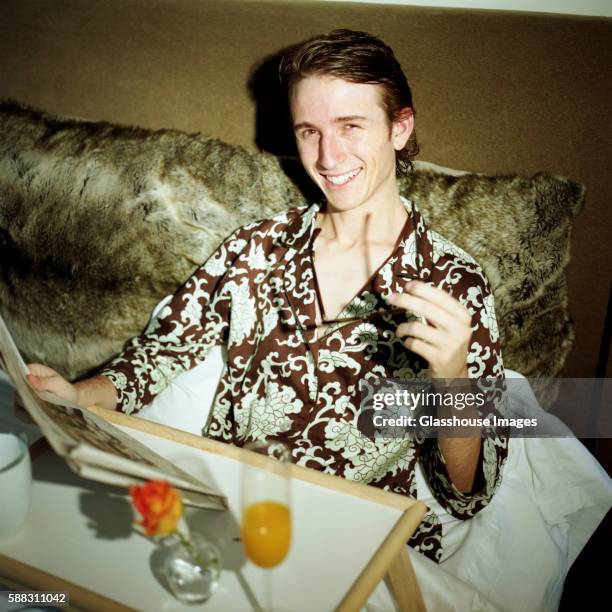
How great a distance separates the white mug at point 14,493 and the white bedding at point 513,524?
508 millimetres

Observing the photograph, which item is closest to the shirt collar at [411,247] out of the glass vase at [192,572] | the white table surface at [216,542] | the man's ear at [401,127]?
the man's ear at [401,127]

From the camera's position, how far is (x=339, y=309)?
123 centimetres

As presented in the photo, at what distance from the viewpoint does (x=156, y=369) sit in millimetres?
1352

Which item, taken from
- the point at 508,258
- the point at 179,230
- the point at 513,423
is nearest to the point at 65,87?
the point at 179,230

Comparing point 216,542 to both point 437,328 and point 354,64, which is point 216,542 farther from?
point 354,64

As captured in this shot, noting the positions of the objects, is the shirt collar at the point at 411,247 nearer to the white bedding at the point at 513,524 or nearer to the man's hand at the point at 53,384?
the white bedding at the point at 513,524

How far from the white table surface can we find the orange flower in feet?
0.61

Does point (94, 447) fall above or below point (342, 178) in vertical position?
below

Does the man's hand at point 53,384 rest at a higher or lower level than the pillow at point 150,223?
lower

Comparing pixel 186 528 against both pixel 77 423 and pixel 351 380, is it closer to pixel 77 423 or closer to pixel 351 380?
pixel 77 423

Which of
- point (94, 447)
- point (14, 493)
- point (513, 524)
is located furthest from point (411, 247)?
point (14, 493)

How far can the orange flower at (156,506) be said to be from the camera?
65cm

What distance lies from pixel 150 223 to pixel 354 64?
0.80 meters

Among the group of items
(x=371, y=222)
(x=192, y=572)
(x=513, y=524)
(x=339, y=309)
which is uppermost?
(x=371, y=222)
